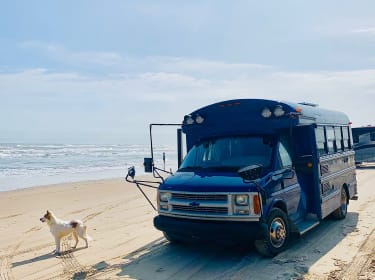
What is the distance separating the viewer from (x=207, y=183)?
6281 mm

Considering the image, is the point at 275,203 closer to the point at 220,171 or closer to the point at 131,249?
the point at 220,171

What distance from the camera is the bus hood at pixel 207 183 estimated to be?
606cm

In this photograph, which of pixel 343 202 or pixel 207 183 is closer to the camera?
pixel 207 183

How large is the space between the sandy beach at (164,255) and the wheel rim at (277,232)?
0.76 feet

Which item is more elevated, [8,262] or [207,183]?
[207,183]

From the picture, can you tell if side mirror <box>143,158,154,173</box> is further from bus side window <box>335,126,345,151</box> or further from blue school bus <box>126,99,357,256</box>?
bus side window <box>335,126,345,151</box>

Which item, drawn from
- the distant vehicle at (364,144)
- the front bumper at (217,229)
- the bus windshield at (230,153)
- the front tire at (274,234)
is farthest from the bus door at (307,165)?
the distant vehicle at (364,144)

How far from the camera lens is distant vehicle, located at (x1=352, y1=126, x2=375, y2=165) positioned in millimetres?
24375

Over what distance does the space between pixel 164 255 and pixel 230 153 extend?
2214 mm

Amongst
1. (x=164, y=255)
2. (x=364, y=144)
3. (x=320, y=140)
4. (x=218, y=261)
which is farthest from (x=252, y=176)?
(x=364, y=144)

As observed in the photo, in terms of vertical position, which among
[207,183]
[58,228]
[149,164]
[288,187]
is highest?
[149,164]

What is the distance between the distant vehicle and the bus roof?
17824 mm

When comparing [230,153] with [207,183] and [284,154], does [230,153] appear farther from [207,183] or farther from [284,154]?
[207,183]

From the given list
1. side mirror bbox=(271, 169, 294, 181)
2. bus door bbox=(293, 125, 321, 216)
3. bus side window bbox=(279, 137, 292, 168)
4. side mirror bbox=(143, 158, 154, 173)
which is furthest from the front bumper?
bus door bbox=(293, 125, 321, 216)
